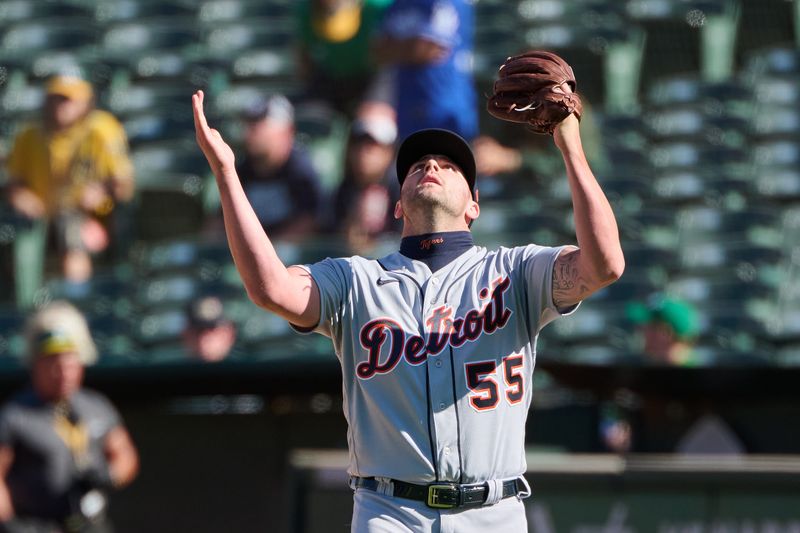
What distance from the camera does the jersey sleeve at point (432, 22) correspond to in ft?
23.3

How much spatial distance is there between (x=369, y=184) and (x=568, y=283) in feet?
14.1

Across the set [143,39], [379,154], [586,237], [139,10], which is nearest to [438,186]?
[586,237]

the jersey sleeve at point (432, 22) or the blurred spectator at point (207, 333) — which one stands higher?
the jersey sleeve at point (432, 22)

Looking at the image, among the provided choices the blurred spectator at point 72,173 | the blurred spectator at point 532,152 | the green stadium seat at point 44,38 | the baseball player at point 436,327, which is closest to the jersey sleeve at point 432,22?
the blurred spectator at point 532,152

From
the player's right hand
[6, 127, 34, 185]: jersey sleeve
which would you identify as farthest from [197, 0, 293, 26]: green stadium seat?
the player's right hand

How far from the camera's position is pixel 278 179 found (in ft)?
23.3

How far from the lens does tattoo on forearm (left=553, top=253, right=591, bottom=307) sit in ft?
8.77

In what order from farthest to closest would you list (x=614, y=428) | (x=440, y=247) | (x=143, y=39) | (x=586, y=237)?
(x=143, y=39)
(x=614, y=428)
(x=440, y=247)
(x=586, y=237)

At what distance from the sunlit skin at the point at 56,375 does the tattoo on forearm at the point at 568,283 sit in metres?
3.31

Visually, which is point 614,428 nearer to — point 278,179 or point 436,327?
point 278,179

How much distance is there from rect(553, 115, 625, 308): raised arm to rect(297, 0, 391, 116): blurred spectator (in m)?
5.14

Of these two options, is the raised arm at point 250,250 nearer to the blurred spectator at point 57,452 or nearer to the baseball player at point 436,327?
the baseball player at point 436,327

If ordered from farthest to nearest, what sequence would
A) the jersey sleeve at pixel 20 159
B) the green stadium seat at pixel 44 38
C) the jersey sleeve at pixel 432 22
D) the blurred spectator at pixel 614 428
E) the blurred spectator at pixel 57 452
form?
1. the green stadium seat at pixel 44 38
2. the jersey sleeve at pixel 20 159
3. the jersey sleeve at pixel 432 22
4. the blurred spectator at pixel 614 428
5. the blurred spectator at pixel 57 452

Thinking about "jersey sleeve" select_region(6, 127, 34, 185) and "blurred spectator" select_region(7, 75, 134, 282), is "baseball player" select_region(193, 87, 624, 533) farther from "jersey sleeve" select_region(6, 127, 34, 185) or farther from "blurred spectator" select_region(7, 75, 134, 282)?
"jersey sleeve" select_region(6, 127, 34, 185)
